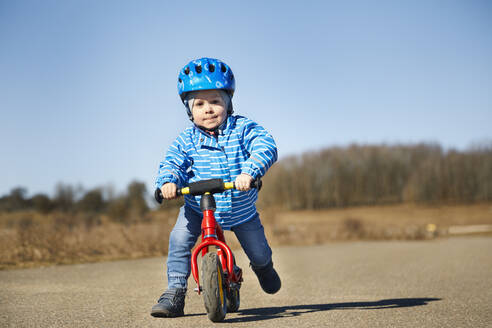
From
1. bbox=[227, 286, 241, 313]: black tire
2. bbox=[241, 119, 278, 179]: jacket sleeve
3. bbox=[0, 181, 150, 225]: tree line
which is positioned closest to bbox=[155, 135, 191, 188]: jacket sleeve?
bbox=[241, 119, 278, 179]: jacket sleeve

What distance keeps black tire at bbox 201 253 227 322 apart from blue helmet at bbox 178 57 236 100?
1.33 meters

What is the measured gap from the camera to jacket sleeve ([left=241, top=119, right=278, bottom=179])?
3.63 m

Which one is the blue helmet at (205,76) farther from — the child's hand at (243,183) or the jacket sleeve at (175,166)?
the child's hand at (243,183)

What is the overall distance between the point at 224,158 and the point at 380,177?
251ft

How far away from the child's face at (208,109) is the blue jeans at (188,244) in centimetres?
71

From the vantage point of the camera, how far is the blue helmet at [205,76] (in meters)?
3.94

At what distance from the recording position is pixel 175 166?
12.7ft

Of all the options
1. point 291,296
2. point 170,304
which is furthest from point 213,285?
point 291,296

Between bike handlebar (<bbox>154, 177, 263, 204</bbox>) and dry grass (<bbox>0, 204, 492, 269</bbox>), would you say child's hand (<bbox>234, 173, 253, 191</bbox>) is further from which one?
dry grass (<bbox>0, 204, 492, 269</bbox>)

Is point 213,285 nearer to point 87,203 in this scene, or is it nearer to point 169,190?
point 169,190

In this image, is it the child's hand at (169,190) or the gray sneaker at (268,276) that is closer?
the child's hand at (169,190)

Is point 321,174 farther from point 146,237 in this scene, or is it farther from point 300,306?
point 300,306

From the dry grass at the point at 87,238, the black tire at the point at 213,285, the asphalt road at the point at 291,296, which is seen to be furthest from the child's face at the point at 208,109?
the dry grass at the point at 87,238

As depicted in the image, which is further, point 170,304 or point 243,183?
point 170,304
